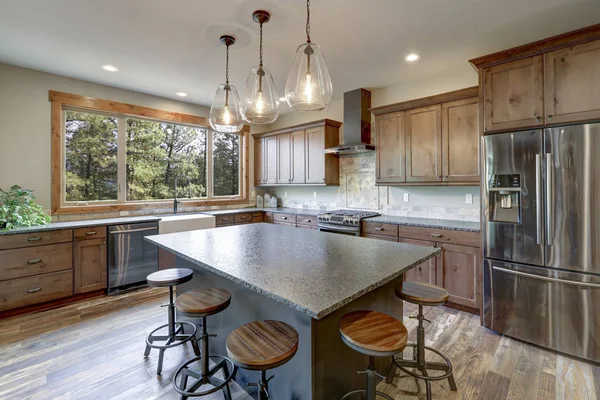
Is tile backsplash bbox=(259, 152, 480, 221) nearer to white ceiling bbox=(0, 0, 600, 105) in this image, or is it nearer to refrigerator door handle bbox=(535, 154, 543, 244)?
refrigerator door handle bbox=(535, 154, 543, 244)

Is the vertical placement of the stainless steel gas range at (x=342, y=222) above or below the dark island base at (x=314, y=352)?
above

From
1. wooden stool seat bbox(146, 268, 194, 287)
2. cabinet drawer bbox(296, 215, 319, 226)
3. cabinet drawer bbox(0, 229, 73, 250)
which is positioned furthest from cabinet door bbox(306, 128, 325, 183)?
cabinet drawer bbox(0, 229, 73, 250)

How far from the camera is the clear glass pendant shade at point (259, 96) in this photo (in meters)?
2.33

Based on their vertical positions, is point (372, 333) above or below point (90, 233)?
below

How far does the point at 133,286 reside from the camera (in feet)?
12.4

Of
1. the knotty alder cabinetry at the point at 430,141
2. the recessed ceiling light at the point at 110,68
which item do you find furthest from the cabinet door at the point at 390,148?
the recessed ceiling light at the point at 110,68

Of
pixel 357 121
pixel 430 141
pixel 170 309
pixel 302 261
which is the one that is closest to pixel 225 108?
pixel 302 261

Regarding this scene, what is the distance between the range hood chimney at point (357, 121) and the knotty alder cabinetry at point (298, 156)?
39 centimetres

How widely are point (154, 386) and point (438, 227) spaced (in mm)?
2949

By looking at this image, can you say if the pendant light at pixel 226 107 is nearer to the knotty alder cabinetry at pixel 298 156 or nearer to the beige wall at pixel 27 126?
the knotty alder cabinetry at pixel 298 156

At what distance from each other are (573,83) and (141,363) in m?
4.02

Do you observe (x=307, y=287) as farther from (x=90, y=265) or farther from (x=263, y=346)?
(x=90, y=265)

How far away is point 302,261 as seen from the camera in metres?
1.74

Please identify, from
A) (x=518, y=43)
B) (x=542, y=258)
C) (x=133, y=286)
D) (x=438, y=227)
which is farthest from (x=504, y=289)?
(x=133, y=286)
